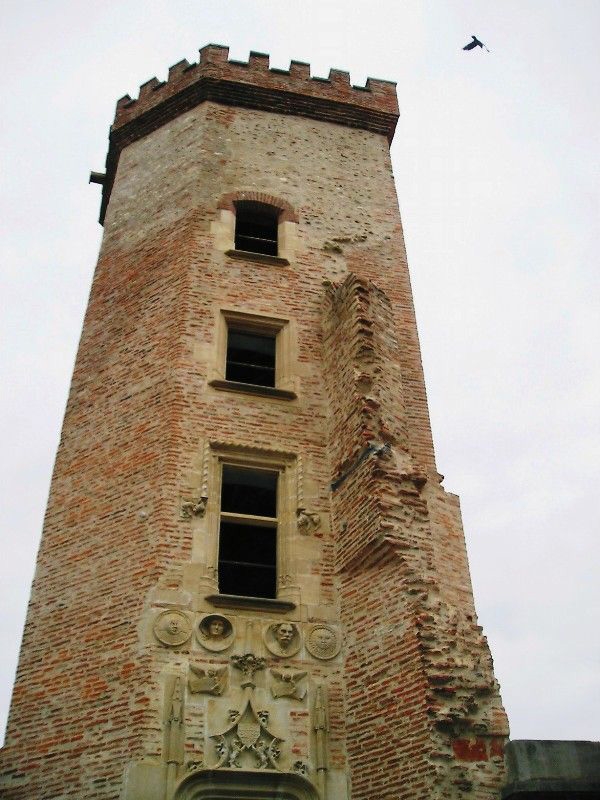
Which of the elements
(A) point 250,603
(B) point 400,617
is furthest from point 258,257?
(B) point 400,617

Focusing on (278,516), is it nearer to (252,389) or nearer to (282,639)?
(282,639)

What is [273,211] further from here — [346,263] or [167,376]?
[167,376]

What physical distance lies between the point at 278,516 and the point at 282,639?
72.9 inches

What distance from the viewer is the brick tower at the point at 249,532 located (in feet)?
29.6

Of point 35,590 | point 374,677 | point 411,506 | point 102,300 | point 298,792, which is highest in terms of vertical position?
point 102,300

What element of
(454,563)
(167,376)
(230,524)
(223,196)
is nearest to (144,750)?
(230,524)

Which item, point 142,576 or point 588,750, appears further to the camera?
point 142,576

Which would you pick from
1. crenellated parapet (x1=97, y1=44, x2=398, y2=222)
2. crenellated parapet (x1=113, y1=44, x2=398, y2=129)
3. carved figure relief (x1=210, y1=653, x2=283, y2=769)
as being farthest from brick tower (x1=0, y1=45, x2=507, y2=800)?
crenellated parapet (x1=113, y1=44, x2=398, y2=129)

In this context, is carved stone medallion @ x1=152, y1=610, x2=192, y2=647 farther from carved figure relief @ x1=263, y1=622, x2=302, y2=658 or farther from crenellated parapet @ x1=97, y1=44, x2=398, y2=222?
crenellated parapet @ x1=97, y1=44, x2=398, y2=222

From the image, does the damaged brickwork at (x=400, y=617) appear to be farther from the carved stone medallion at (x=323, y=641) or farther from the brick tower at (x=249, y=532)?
the carved stone medallion at (x=323, y=641)

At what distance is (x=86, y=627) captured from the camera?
10.1 m

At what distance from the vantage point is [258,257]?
14219mm

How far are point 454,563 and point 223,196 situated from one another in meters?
8.08

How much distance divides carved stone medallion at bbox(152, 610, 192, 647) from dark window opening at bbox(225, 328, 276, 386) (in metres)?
4.57
